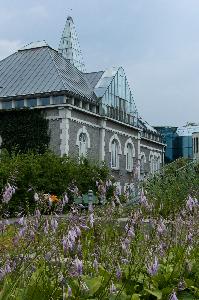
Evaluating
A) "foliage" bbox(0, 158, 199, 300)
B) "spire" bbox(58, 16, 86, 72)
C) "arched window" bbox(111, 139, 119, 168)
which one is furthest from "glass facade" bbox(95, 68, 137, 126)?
"foliage" bbox(0, 158, 199, 300)

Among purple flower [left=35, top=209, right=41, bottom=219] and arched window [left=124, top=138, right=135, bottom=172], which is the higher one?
arched window [left=124, top=138, right=135, bottom=172]

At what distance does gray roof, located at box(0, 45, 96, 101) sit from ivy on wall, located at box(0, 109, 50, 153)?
1.29 m

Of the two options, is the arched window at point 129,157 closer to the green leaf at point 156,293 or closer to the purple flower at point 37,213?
the green leaf at point 156,293

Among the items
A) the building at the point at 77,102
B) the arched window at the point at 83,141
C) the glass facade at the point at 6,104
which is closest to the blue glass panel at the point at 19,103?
the building at the point at 77,102

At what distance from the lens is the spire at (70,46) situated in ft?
145

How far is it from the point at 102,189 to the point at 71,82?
1163 inches

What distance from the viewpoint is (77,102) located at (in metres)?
31.9

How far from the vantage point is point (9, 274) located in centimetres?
317

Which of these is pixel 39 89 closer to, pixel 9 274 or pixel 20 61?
pixel 20 61

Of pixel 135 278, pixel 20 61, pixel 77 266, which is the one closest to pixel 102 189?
pixel 135 278

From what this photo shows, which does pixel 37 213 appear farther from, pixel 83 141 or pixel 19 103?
pixel 83 141

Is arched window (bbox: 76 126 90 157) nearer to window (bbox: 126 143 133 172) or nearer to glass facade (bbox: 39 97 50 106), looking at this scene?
glass facade (bbox: 39 97 50 106)

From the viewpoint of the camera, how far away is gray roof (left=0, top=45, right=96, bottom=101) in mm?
31406

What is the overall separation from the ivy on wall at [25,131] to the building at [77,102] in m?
0.44
